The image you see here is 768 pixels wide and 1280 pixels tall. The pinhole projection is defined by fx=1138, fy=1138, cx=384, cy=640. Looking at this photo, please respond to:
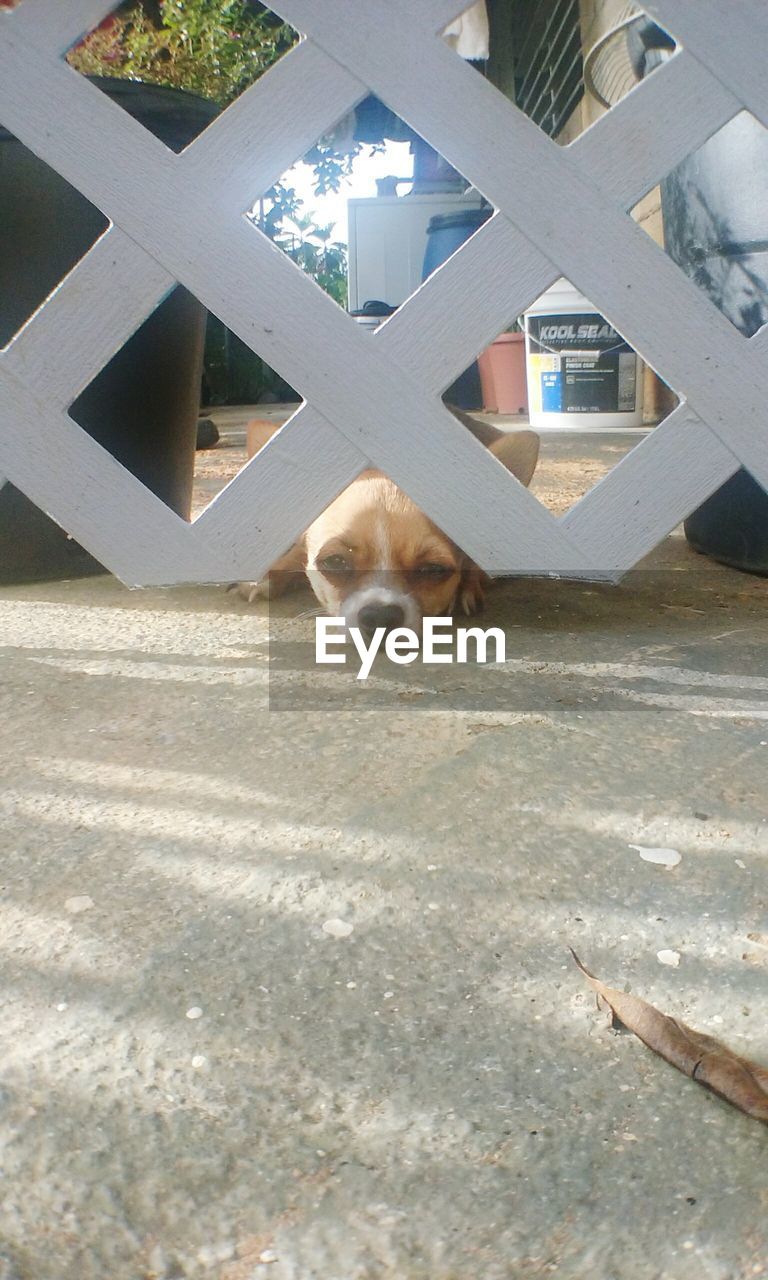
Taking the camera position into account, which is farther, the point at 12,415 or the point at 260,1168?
the point at 12,415

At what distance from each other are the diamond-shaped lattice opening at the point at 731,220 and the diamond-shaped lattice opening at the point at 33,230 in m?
1.42

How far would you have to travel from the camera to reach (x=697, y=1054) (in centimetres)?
99

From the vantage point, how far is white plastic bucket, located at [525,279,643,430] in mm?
6035

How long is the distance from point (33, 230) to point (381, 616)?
1.24m

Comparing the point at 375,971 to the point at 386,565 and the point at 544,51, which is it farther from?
the point at 544,51

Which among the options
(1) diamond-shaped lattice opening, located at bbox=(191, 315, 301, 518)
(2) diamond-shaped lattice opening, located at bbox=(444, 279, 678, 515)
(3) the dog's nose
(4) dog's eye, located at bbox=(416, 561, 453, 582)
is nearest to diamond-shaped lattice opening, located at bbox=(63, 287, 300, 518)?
(4) dog's eye, located at bbox=(416, 561, 453, 582)

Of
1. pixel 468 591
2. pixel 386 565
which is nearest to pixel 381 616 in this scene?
pixel 386 565

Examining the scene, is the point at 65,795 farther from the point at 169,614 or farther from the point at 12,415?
the point at 169,614

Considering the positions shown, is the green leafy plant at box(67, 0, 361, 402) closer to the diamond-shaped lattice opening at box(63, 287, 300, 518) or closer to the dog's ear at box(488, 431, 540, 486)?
the diamond-shaped lattice opening at box(63, 287, 300, 518)

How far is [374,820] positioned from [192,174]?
39.7 inches

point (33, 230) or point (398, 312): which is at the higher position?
point (33, 230)

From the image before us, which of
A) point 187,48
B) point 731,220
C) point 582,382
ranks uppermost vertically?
point 187,48

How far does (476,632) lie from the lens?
2.49 metres

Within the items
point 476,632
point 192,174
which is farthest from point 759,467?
point 192,174
